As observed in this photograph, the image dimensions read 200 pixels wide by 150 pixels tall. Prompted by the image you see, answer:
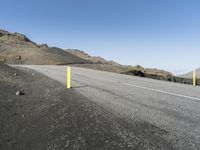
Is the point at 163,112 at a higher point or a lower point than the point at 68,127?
higher

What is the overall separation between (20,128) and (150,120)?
413 cm

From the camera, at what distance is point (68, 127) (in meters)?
8.27

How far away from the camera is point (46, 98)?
13.3m

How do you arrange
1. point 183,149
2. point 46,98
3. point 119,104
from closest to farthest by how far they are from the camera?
1. point 183,149
2. point 119,104
3. point 46,98

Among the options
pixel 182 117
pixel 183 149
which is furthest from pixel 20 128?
pixel 183 149

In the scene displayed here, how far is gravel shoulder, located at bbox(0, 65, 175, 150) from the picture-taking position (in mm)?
6594

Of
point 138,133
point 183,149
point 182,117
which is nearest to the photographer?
point 183,149

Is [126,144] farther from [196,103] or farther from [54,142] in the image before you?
[196,103]

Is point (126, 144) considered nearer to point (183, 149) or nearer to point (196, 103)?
point (183, 149)

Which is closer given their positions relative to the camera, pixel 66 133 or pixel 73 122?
pixel 66 133

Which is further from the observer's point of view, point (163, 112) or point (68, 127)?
point (163, 112)

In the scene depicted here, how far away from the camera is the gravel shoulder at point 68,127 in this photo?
21.6ft

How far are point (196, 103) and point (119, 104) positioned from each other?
261cm

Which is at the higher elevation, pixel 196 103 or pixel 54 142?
pixel 196 103
